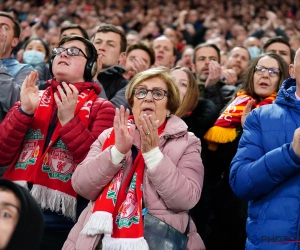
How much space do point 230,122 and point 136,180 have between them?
3.47 feet

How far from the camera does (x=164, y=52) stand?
6.07 meters

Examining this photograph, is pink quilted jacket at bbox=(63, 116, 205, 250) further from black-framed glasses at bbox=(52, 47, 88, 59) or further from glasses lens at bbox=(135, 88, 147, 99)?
black-framed glasses at bbox=(52, 47, 88, 59)

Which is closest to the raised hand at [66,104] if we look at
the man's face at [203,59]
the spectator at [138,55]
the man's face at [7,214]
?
the man's face at [7,214]

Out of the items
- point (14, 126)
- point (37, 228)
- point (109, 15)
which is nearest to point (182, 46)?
point (109, 15)

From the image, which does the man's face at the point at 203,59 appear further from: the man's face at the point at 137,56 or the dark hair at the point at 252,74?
the dark hair at the point at 252,74

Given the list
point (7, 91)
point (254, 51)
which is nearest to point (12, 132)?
point (7, 91)

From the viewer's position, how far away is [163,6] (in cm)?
1432

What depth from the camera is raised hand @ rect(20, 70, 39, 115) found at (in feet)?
10.4

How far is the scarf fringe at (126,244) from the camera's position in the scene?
2.62 m

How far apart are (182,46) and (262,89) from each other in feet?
17.2

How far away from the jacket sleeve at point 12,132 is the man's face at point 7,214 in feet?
3.75

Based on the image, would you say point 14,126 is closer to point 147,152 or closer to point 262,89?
point 147,152

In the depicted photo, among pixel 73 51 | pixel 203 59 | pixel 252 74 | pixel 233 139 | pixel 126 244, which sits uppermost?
pixel 73 51

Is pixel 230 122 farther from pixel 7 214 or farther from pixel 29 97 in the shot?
pixel 7 214
